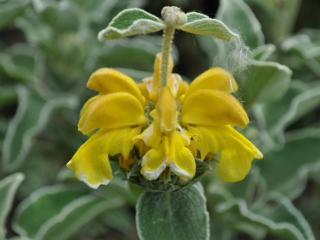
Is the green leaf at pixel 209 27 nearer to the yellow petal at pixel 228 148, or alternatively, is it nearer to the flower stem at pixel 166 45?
the flower stem at pixel 166 45

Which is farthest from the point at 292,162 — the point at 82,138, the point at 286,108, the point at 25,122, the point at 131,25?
the point at 131,25

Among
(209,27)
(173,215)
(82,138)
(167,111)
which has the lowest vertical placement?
(82,138)

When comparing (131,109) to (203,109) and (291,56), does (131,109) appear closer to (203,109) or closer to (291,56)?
(203,109)

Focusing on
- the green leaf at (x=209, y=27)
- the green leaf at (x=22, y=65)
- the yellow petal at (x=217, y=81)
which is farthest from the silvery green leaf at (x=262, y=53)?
the green leaf at (x=22, y=65)

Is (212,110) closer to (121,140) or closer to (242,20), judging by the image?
(121,140)

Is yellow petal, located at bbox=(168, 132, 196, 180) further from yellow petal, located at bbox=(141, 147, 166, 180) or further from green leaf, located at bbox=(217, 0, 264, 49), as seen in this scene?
green leaf, located at bbox=(217, 0, 264, 49)
